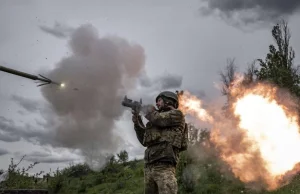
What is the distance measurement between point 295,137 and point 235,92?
10.2ft

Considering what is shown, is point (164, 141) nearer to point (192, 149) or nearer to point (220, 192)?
point (220, 192)

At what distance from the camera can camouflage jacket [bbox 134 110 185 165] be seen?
659 cm

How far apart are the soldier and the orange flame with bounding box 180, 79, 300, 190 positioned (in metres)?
6.14

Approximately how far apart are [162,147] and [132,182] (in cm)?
1612

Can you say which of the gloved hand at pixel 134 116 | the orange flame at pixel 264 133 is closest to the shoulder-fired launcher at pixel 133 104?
the gloved hand at pixel 134 116

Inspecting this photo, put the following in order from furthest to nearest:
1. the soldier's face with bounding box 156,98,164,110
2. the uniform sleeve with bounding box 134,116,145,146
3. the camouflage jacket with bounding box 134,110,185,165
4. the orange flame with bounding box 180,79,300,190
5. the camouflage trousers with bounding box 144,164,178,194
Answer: the orange flame with bounding box 180,79,300,190
the uniform sleeve with bounding box 134,116,145,146
the soldier's face with bounding box 156,98,164,110
the camouflage jacket with bounding box 134,110,185,165
the camouflage trousers with bounding box 144,164,178,194

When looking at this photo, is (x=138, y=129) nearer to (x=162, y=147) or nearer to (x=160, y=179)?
(x=162, y=147)

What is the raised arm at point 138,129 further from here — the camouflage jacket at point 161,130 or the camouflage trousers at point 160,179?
the camouflage trousers at point 160,179

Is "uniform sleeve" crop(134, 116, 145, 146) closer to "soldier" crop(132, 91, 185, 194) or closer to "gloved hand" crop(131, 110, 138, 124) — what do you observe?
"gloved hand" crop(131, 110, 138, 124)

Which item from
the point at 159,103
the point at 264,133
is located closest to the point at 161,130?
the point at 159,103

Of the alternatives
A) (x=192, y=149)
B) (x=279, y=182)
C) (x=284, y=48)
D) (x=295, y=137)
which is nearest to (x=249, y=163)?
(x=279, y=182)

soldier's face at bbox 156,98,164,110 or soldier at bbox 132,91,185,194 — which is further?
soldier's face at bbox 156,98,164,110

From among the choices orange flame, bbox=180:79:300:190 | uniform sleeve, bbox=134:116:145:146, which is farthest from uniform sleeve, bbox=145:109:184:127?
orange flame, bbox=180:79:300:190

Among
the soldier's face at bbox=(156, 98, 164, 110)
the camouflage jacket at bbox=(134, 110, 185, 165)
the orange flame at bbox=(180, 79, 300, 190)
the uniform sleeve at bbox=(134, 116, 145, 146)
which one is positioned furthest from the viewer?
the orange flame at bbox=(180, 79, 300, 190)
